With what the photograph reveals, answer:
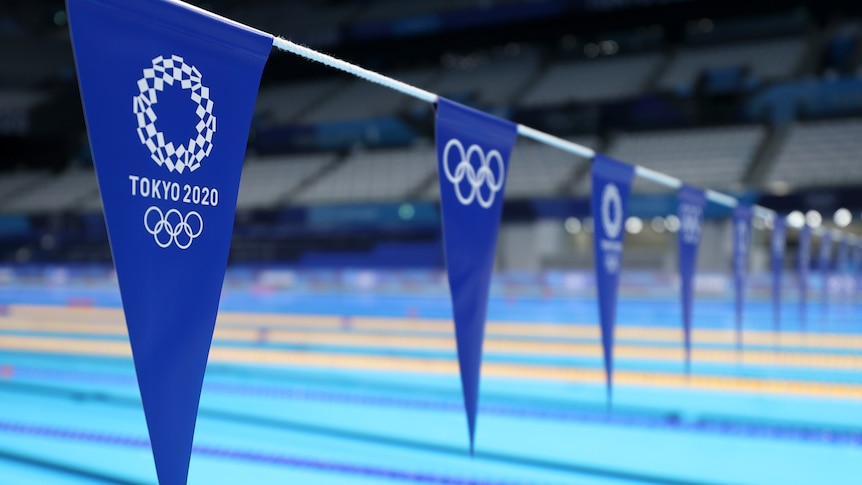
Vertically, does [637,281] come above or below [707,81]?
below

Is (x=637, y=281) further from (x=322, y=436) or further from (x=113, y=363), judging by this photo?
(x=322, y=436)

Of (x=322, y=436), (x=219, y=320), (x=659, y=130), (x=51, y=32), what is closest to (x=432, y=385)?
(x=322, y=436)

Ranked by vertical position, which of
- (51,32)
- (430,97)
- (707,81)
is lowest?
(430,97)

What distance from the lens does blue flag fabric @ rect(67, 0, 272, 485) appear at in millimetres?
1412

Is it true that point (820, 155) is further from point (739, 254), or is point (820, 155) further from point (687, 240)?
point (687, 240)

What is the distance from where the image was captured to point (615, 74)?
18703mm

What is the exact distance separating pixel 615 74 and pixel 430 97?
17.2 metres

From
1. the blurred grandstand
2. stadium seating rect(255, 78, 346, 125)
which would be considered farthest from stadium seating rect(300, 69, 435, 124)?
stadium seating rect(255, 78, 346, 125)

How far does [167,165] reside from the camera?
1.52 metres

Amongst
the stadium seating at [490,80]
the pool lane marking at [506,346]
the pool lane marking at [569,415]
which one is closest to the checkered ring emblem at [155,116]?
the pool lane marking at [569,415]

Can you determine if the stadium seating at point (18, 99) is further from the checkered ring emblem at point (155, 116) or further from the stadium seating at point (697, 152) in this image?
the checkered ring emblem at point (155, 116)

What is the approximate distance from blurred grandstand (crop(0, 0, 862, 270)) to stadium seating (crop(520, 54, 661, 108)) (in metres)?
0.07

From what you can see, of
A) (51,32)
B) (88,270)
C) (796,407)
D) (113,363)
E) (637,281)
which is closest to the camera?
(796,407)

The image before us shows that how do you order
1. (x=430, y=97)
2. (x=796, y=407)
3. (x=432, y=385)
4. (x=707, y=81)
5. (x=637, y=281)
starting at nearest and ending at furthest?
(x=430, y=97) < (x=796, y=407) < (x=432, y=385) < (x=637, y=281) < (x=707, y=81)
